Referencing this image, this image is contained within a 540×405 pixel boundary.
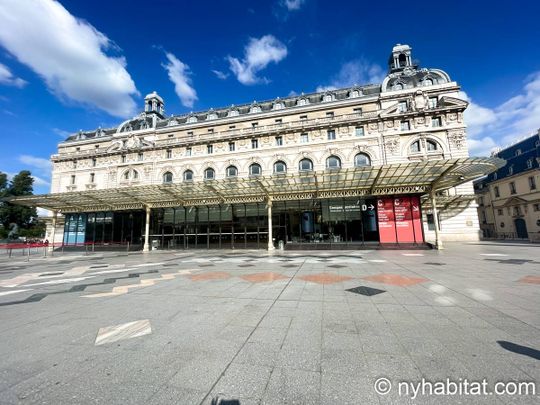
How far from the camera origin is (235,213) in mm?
26656

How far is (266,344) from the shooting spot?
11.2 feet

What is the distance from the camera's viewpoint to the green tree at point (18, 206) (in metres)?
53.4

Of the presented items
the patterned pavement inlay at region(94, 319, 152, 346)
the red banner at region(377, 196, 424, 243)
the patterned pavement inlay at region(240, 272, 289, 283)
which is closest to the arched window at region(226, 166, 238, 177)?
the red banner at region(377, 196, 424, 243)

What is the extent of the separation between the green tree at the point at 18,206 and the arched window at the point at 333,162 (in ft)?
226

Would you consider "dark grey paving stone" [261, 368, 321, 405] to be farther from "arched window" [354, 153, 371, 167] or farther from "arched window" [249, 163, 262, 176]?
"arched window" [249, 163, 262, 176]

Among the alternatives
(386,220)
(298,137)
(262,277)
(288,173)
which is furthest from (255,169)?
(262,277)

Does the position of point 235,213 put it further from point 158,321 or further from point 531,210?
point 531,210

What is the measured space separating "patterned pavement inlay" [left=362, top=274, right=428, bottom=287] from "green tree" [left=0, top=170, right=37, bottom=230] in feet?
249

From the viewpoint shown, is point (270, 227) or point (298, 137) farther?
point (298, 137)

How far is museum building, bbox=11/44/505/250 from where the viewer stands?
2130cm

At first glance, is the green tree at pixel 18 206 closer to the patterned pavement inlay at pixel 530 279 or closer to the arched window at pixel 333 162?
the arched window at pixel 333 162

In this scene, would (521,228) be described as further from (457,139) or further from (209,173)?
(209,173)

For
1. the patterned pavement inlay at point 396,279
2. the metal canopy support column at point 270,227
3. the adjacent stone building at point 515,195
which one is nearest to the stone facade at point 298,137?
the metal canopy support column at point 270,227

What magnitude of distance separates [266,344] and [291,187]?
1962 cm
